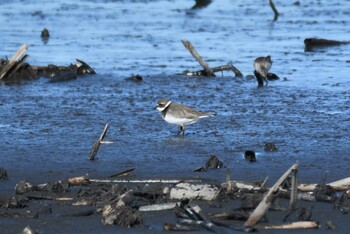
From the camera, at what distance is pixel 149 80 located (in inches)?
578

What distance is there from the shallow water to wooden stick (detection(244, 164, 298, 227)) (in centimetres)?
168

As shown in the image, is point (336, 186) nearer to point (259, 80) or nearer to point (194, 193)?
point (194, 193)

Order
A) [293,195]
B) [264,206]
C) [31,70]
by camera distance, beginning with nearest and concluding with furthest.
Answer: [264,206]
[293,195]
[31,70]

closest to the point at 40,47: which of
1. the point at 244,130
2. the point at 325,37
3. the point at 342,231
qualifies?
the point at 325,37

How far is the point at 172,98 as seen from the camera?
527 inches

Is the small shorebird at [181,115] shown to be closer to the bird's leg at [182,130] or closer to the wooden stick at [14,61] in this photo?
the bird's leg at [182,130]

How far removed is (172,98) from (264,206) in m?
6.12

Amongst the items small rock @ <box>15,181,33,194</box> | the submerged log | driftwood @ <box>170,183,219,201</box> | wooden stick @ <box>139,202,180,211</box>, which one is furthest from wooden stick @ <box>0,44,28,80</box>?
wooden stick @ <box>139,202,180,211</box>

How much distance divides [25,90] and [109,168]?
15.3 ft

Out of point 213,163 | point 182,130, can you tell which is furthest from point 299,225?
point 182,130

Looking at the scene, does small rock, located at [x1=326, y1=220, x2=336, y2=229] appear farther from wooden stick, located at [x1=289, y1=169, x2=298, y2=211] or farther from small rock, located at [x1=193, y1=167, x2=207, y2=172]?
small rock, located at [x1=193, y1=167, x2=207, y2=172]

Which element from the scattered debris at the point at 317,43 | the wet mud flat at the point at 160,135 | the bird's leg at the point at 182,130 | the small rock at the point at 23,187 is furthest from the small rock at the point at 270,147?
the scattered debris at the point at 317,43

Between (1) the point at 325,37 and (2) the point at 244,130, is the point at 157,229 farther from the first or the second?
(1) the point at 325,37

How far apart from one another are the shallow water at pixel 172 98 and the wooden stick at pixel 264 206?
1.68m
